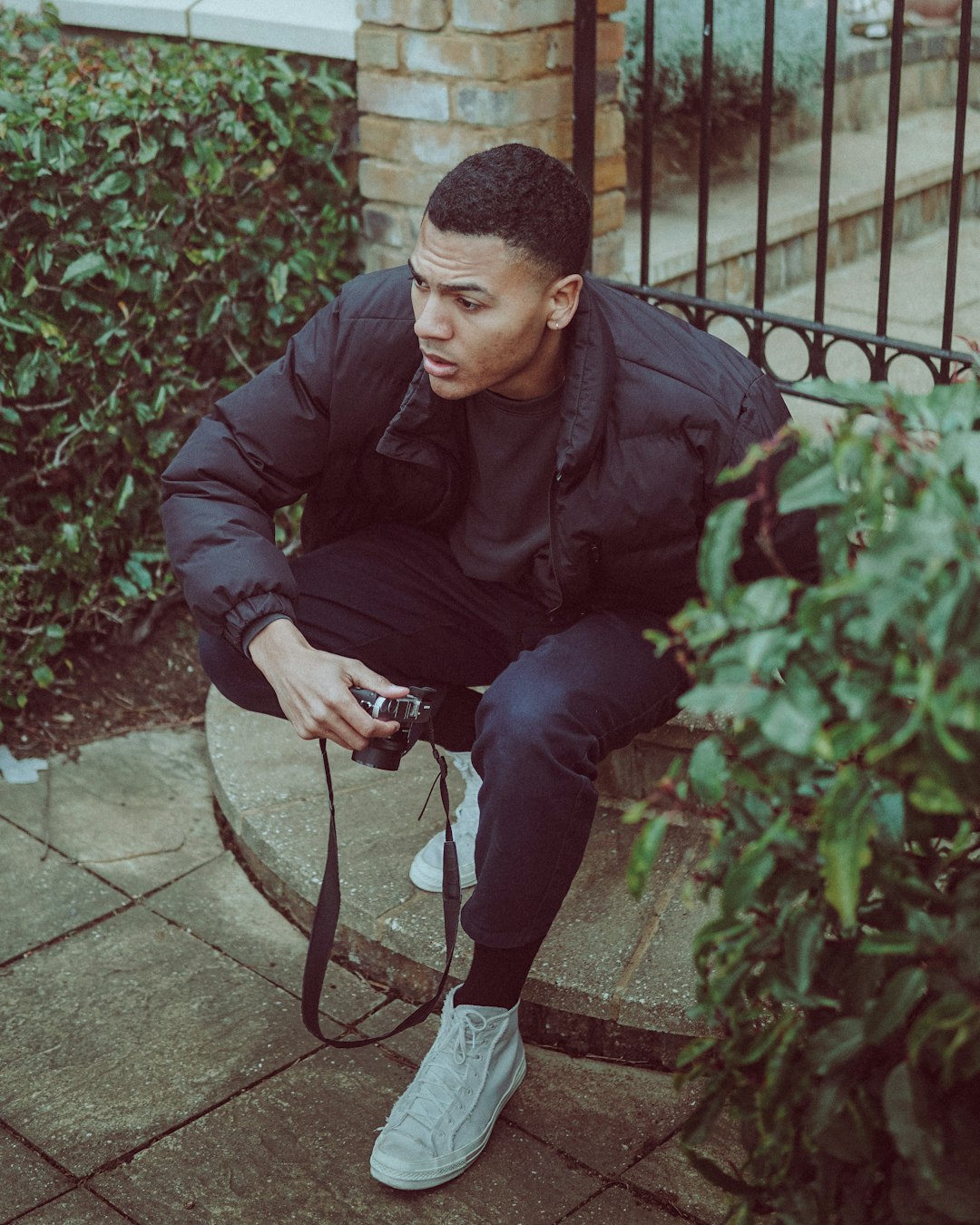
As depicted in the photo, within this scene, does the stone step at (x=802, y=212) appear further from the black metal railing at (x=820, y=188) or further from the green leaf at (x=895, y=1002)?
the green leaf at (x=895, y=1002)

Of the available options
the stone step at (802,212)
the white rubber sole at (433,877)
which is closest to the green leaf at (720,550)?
the white rubber sole at (433,877)

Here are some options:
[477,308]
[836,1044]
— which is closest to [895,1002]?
[836,1044]

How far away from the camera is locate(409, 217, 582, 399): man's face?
225 centimetres

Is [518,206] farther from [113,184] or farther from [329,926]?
[113,184]

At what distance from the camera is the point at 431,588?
2.66 m

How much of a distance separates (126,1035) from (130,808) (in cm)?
73

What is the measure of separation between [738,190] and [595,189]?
5.15 feet

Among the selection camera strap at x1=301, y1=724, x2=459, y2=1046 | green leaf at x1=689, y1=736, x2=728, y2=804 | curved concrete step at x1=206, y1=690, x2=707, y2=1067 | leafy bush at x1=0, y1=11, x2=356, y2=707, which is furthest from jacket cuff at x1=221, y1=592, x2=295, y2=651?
green leaf at x1=689, y1=736, x2=728, y2=804

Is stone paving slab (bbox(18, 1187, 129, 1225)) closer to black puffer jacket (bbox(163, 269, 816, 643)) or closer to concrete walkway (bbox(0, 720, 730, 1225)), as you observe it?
concrete walkway (bbox(0, 720, 730, 1225))

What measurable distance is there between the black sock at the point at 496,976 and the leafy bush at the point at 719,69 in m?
3.15

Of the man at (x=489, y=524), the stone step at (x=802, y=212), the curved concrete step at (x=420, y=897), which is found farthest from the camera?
the stone step at (x=802, y=212)

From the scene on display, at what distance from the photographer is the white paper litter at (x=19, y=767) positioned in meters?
3.21

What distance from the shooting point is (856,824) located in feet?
3.72

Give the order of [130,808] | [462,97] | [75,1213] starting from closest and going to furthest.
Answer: [75,1213], [130,808], [462,97]
